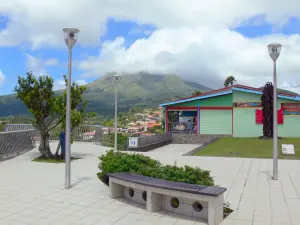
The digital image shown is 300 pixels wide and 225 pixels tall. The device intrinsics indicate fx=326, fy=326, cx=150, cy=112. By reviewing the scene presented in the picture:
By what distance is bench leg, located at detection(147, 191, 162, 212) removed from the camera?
19.5 ft

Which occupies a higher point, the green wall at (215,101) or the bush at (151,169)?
the green wall at (215,101)

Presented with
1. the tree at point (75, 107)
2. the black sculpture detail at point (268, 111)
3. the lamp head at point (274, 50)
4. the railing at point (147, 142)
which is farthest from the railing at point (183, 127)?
the lamp head at point (274, 50)

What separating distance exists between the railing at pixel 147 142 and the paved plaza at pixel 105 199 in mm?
6318

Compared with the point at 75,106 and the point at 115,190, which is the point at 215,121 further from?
the point at 115,190

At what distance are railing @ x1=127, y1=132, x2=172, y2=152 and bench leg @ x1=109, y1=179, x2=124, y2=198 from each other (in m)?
10.6

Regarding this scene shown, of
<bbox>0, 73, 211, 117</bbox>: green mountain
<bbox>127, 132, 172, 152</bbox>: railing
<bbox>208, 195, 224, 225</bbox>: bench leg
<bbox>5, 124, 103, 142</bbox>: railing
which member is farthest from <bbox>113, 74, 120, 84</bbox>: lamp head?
<bbox>0, 73, 211, 117</bbox>: green mountain

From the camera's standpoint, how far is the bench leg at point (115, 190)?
23.0 ft

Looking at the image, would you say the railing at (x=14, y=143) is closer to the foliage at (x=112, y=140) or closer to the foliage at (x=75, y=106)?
the foliage at (x=75, y=106)

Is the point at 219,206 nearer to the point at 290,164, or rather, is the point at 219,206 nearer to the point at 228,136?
the point at 290,164

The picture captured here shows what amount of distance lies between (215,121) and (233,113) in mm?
1510

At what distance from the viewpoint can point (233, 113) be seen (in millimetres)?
25094

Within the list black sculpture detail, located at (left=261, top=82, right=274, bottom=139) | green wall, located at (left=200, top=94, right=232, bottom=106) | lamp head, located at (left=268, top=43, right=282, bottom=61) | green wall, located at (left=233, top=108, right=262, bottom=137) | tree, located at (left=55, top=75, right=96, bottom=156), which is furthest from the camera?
green wall, located at (left=200, top=94, right=232, bottom=106)

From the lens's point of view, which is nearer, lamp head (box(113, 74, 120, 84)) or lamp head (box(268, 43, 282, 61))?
lamp head (box(268, 43, 282, 61))

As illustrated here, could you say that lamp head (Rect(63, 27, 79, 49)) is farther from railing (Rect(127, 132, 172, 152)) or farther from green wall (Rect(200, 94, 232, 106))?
green wall (Rect(200, 94, 232, 106))
